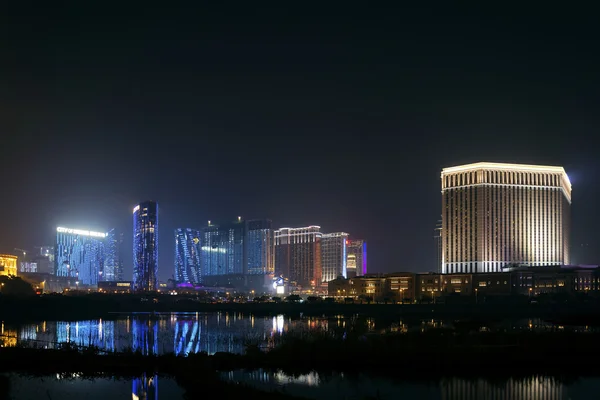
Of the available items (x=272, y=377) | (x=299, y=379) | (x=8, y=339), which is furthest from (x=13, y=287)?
(x=299, y=379)

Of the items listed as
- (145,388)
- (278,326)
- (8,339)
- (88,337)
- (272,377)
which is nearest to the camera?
(145,388)

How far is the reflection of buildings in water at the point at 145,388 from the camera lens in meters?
45.1

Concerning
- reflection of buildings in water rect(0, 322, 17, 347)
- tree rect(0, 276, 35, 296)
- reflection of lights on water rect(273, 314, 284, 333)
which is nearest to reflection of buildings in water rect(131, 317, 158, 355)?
reflection of buildings in water rect(0, 322, 17, 347)

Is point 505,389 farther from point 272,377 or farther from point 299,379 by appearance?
point 272,377

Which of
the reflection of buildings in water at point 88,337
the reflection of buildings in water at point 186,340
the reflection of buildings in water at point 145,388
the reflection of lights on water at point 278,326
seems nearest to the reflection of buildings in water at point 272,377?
the reflection of buildings in water at point 145,388

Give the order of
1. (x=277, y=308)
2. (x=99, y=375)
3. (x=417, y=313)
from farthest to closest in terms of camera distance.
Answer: (x=277, y=308), (x=417, y=313), (x=99, y=375)

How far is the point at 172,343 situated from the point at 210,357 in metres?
25.3

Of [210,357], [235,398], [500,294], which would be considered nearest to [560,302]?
[500,294]

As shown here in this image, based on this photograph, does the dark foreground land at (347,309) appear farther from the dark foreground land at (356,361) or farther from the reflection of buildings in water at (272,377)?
the reflection of buildings in water at (272,377)

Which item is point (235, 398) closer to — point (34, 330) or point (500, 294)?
point (34, 330)

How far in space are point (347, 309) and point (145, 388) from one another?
124719 millimetres

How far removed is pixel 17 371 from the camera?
54375 millimetres

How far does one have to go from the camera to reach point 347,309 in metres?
170

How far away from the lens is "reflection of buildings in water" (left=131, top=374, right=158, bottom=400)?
1777 inches
